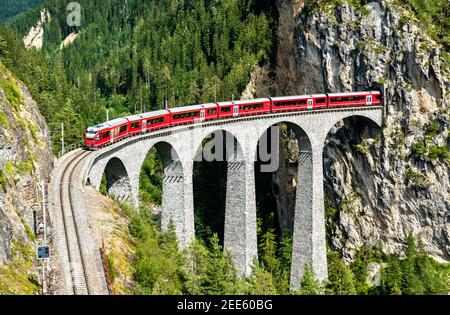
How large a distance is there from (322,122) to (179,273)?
29.5 meters

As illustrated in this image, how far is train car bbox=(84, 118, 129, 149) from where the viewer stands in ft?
166

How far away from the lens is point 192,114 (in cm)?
5994

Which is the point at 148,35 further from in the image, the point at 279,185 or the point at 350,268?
the point at 350,268

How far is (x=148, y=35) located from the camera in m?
144

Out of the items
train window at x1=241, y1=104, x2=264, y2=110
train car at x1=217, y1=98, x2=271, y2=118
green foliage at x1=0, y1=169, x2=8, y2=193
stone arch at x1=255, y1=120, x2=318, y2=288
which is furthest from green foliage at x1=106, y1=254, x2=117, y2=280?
stone arch at x1=255, y1=120, x2=318, y2=288

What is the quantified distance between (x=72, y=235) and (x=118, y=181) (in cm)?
1631

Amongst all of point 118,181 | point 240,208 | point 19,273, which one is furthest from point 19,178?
point 240,208

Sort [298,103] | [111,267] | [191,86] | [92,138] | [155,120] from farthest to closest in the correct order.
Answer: [191,86], [298,103], [155,120], [92,138], [111,267]

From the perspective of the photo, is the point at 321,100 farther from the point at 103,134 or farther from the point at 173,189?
the point at 103,134
